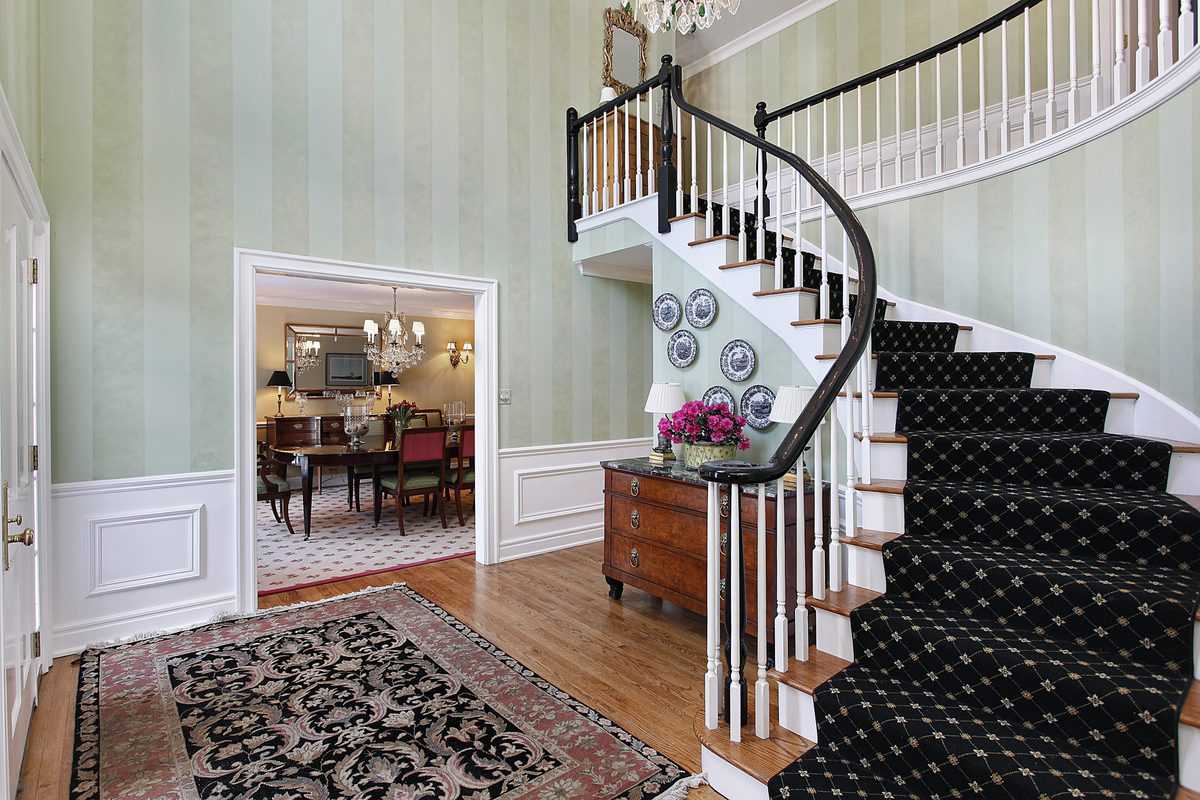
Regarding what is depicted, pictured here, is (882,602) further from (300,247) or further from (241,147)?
(241,147)

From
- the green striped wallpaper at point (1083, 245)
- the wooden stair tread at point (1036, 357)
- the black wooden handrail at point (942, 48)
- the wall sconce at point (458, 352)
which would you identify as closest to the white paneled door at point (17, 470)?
the wooden stair tread at point (1036, 357)

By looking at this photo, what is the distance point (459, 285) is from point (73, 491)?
97.9 inches

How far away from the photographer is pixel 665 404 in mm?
3758

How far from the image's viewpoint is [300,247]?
12.2 feet

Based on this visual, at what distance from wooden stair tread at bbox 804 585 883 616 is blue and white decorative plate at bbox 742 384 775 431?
150 centimetres

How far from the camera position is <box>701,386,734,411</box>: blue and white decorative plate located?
3693 millimetres

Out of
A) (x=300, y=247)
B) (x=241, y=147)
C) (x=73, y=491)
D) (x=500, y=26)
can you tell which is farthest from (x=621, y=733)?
(x=500, y=26)

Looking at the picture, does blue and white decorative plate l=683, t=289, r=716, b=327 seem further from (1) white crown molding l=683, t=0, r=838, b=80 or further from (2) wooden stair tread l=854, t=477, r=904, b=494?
(1) white crown molding l=683, t=0, r=838, b=80

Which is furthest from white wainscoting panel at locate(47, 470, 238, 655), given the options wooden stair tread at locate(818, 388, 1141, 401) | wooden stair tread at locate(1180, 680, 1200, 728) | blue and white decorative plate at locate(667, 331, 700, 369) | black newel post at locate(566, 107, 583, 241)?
wooden stair tread at locate(1180, 680, 1200, 728)

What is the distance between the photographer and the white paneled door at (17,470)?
179 cm

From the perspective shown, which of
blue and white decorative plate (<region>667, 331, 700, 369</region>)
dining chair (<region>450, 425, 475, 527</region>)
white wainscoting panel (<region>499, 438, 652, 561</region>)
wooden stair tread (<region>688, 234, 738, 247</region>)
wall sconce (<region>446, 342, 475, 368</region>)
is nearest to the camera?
wooden stair tread (<region>688, 234, 738, 247</region>)

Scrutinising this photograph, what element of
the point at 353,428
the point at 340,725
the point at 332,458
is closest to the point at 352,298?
the point at 353,428

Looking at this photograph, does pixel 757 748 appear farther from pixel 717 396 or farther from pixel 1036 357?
pixel 1036 357

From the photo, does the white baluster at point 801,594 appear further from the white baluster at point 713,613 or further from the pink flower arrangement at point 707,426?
the pink flower arrangement at point 707,426
